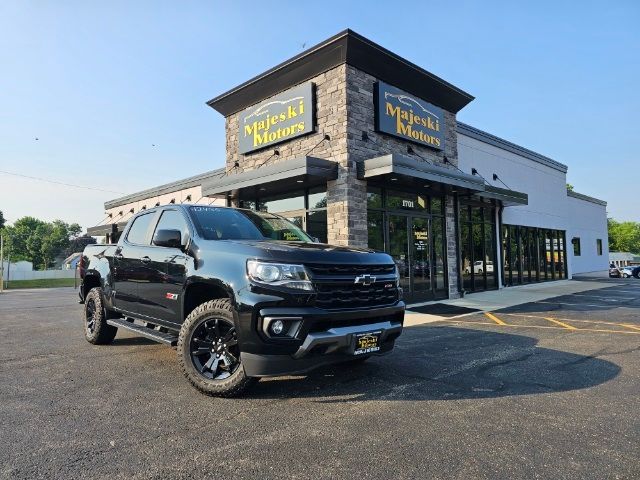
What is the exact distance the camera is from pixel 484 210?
17422 mm

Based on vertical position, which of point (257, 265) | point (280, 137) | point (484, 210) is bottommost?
point (257, 265)

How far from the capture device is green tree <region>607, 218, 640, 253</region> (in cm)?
8819

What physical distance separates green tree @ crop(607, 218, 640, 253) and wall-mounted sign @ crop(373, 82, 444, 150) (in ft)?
295

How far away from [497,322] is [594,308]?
4.16 m

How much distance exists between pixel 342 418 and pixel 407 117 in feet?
35.5

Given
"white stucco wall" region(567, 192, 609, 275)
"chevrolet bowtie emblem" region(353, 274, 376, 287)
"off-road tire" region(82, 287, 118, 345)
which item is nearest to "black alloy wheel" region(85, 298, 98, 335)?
"off-road tire" region(82, 287, 118, 345)

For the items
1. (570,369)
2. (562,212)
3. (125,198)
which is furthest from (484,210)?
(125,198)

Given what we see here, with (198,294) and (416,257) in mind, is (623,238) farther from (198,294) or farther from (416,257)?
(198,294)

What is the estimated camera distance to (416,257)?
12586mm

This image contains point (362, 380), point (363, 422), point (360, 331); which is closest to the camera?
point (363, 422)

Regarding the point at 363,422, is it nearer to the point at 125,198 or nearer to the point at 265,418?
the point at 265,418

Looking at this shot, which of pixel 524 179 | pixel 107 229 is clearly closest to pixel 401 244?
→ pixel 524 179

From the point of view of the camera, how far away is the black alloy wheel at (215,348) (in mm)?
4004

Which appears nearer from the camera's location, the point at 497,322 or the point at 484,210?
the point at 497,322
